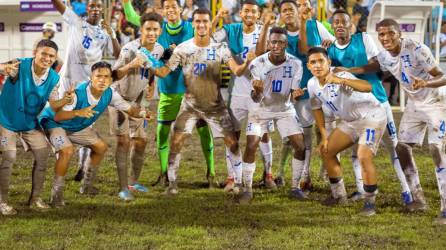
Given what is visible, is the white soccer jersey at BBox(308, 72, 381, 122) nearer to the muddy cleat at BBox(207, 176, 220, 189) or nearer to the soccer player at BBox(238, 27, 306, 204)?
the soccer player at BBox(238, 27, 306, 204)

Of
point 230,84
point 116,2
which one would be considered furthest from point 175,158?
point 116,2

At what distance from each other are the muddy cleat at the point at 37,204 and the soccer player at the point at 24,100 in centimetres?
30

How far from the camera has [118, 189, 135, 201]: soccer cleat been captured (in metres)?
9.34

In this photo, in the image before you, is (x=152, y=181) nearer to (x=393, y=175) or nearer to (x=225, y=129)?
(x=225, y=129)

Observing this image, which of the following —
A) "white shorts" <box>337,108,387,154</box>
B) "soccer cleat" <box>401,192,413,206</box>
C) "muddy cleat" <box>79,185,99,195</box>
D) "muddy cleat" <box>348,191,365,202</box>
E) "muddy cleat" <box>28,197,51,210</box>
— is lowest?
"muddy cleat" <box>79,185,99,195</box>

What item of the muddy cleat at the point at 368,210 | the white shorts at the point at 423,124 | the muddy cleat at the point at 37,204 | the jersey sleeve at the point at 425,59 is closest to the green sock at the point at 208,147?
the muddy cleat at the point at 37,204

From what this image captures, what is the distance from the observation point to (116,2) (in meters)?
20.7

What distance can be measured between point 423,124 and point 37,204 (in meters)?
4.26

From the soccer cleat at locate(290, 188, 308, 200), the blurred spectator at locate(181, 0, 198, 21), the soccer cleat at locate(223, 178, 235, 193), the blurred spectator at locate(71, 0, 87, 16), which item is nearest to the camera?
the soccer cleat at locate(290, 188, 308, 200)

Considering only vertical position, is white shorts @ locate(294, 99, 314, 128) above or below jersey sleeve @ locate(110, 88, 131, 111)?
below

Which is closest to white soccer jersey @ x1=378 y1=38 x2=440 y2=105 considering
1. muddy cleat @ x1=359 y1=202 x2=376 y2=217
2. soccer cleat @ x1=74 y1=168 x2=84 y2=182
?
muddy cleat @ x1=359 y1=202 x2=376 y2=217

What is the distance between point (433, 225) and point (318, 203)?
5.20ft

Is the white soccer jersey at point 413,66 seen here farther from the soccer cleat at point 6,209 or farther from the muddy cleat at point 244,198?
the soccer cleat at point 6,209

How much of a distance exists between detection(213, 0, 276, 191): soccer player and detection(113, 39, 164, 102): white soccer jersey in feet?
2.69
